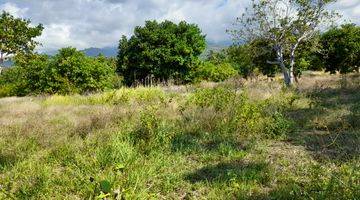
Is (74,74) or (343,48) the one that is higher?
(343,48)

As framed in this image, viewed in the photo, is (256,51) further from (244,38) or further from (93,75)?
(93,75)

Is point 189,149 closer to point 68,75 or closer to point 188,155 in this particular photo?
point 188,155

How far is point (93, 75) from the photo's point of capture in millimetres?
20297

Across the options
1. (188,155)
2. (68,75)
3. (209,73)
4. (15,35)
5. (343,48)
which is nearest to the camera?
(188,155)

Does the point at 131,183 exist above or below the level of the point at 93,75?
below

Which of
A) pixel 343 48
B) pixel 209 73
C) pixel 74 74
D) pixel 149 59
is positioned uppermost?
pixel 343 48

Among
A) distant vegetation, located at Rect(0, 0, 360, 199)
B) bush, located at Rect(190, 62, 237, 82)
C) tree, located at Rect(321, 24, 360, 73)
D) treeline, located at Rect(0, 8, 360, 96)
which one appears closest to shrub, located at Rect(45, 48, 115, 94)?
treeline, located at Rect(0, 8, 360, 96)

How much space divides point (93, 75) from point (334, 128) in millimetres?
14823

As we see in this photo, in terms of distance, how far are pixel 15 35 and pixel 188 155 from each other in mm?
24740

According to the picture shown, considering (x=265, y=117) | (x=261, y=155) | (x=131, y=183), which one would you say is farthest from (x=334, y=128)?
(x=131, y=183)

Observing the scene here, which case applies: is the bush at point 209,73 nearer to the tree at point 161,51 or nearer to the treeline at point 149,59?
the treeline at point 149,59

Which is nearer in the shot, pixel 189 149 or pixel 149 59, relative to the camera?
pixel 189 149

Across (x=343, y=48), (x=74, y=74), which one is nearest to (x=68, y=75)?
(x=74, y=74)

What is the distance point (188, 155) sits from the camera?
20.6 ft
